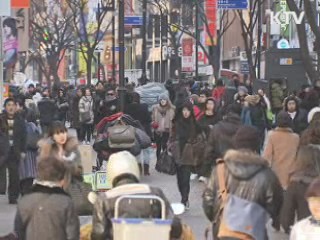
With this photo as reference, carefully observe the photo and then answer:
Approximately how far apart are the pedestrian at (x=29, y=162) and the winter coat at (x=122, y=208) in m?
7.61

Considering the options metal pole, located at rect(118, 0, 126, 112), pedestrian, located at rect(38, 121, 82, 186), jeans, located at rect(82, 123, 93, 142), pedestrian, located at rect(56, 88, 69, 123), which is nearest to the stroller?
metal pole, located at rect(118, 0, 126, 112)

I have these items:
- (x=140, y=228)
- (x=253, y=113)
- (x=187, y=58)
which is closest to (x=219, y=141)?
(x=140, y=228)

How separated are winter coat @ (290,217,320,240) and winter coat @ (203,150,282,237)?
0.78 m

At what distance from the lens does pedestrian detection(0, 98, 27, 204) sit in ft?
44.7

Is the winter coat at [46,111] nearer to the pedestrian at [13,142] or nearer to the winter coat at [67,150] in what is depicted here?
the pedestrian at [13,142]

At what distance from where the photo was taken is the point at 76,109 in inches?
1072

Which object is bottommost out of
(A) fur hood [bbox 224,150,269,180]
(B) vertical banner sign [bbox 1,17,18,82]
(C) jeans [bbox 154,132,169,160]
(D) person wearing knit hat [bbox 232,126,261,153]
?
(C) jeans [bbox 154,132,169,160]

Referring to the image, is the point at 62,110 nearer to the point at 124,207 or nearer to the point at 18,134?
the point at 18,134

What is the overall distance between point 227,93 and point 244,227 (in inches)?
747

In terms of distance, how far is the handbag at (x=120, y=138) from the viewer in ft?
47.8

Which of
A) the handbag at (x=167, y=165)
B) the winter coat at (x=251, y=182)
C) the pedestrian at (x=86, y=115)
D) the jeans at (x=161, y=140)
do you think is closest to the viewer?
the winter coat at (x=251, y=182)

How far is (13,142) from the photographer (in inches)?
537

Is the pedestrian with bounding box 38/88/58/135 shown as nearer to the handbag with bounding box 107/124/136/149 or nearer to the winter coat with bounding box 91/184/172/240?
the handbag with bounding box 107/124/136/149

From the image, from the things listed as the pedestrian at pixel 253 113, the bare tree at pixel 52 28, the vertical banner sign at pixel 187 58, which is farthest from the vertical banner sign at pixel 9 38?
the bare tree at pixel 52 28
